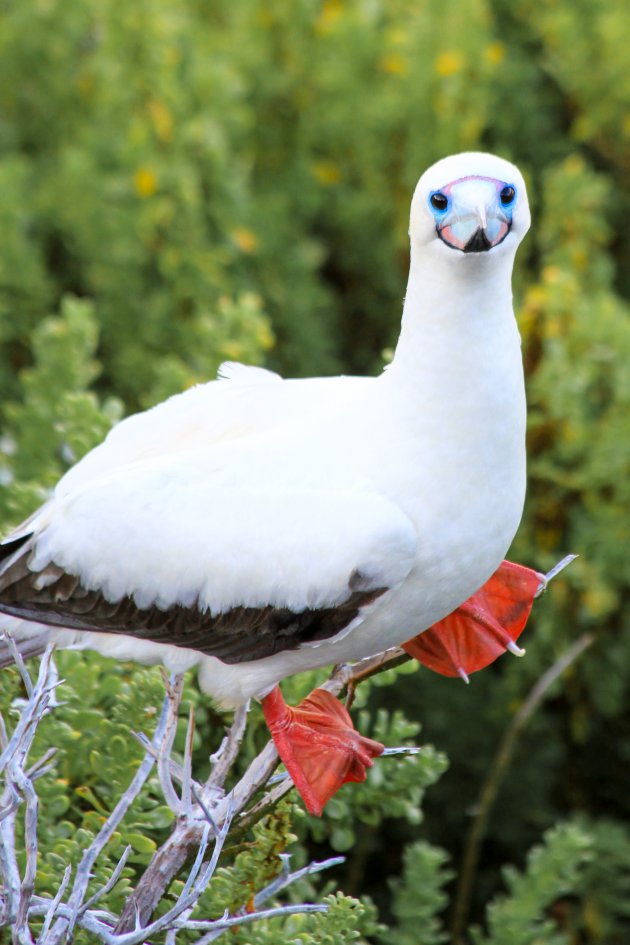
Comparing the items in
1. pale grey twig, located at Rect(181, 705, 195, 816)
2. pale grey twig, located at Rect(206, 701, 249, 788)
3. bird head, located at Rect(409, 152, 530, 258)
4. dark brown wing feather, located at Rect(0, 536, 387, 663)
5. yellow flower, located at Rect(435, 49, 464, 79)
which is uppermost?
yellow flower, located at Rect(435, 49, 464, 79)

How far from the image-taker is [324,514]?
2586 mm

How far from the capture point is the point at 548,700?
205 inches

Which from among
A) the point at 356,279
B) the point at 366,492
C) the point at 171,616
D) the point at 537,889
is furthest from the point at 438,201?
the point at 356,279

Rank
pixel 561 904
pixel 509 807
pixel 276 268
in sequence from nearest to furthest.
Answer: pixel 561 904
pixel 509 807
pixel 276 268

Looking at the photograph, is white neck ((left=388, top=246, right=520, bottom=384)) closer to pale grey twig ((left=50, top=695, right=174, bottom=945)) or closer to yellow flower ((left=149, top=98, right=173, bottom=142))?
pale grey twig ((left=50, top=695, right=174, bottom=945))

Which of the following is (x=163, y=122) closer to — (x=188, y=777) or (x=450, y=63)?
(x=450, y=63)

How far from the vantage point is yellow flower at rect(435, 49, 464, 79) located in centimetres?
608

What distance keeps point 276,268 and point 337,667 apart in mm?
3215

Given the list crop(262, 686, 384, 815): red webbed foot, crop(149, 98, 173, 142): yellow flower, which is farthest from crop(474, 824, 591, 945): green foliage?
crop(149, 98, 173, 142): yellow flower

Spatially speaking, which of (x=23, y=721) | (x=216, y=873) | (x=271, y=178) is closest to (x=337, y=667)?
(x=216, y=873)

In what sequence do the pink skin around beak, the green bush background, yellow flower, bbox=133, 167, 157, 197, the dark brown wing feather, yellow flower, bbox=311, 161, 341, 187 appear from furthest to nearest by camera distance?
yellow flower, bbox=311, 161, 341, 187 < yellow flower, bbox=133, 167, 157, 197 < the green bush background < the dark brown wing feather < the pink skin around beak

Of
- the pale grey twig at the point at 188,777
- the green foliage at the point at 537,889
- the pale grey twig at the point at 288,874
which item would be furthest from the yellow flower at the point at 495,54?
the pale grey twig at the point at 288,874

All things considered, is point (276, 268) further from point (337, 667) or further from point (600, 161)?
point (337, 667)

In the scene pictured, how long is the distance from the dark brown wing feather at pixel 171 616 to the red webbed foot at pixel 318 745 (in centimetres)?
16
